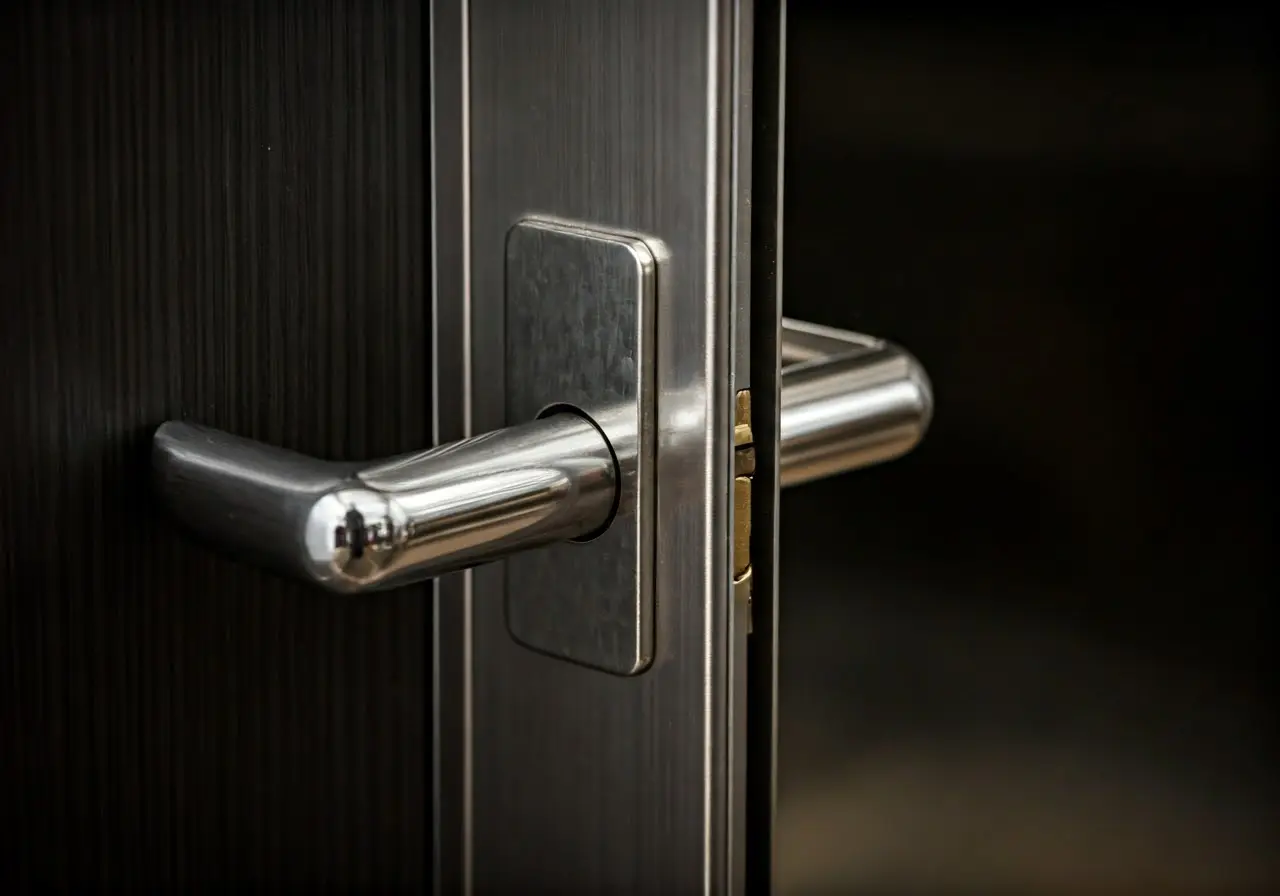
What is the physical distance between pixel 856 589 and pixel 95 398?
1.16 ft

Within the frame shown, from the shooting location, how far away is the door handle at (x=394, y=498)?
0.66 ft

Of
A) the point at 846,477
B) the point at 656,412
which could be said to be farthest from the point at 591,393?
the point at 846,477

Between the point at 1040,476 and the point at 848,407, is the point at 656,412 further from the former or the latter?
the point at 1040,476

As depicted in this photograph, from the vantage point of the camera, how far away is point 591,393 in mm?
229

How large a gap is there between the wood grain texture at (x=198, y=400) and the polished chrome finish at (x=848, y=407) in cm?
6

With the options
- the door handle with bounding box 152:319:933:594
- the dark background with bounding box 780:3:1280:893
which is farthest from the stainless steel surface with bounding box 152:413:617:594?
the dark background with bounding box 780:3:1280:893

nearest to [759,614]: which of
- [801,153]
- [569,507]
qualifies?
[569,507]

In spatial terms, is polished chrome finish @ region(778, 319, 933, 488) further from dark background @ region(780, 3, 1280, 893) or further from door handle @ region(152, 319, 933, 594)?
dark background @ region(780, 3, 1280, 893)

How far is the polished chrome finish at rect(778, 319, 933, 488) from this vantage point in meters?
0.27

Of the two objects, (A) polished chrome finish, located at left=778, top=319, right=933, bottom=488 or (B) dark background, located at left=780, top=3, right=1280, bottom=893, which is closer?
(A) polished chrome finish, located at left=778, top=319, right=933, bottom=488

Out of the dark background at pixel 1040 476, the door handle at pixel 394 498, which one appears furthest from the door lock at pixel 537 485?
the dark background at pixel 1040 476

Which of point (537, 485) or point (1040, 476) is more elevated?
point (537, 485)

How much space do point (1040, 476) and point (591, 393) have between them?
374 mm

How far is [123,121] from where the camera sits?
22 centimetres
